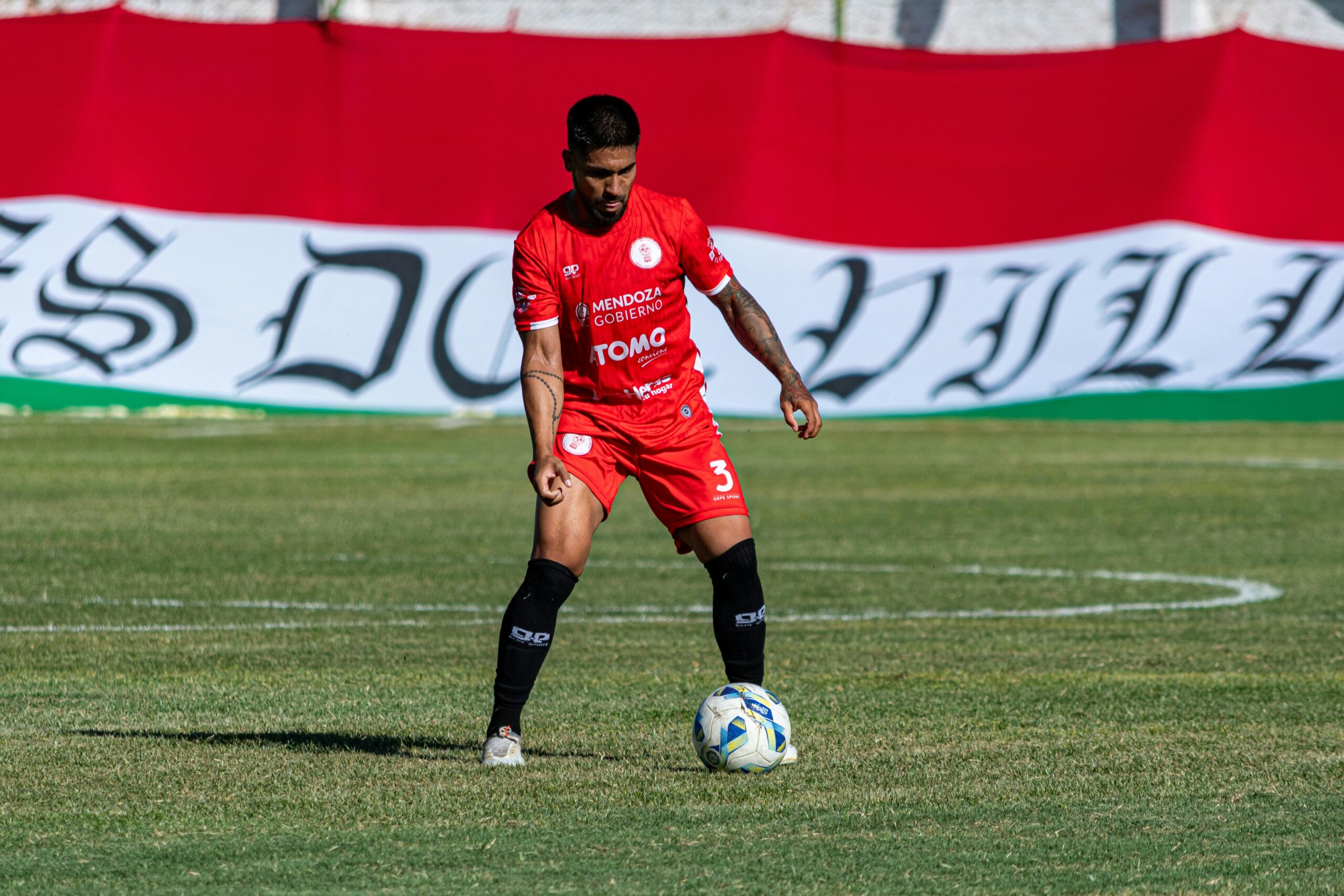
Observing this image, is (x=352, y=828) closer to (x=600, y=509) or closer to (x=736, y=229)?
(x=600, y=509)

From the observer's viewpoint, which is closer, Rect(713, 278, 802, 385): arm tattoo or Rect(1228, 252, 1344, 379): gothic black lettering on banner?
Rect(713, 278, 802, 385): arm tattoo

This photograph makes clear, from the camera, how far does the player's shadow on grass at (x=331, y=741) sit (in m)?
6.70

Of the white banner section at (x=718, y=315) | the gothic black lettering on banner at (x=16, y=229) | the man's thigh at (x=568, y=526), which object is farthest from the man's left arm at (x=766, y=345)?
the gothic black lettering on banner at (x=16, y=229)

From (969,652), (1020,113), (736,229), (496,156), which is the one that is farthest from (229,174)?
(969,652)

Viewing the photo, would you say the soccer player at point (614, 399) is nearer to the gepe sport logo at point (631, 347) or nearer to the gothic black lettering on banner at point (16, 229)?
the gepe sport logo at point (631, 347)

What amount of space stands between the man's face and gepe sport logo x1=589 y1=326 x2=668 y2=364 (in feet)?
1.39

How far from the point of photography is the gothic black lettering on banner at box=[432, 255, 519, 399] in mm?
32125

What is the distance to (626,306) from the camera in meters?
6.54

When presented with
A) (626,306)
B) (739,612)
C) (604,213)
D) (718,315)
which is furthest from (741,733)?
(718,315)

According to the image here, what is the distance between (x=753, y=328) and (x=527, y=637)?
1.32m

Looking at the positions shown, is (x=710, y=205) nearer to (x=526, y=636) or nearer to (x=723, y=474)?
(x=723, y=474)

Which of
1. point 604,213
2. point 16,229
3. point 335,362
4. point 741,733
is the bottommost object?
point 335,362

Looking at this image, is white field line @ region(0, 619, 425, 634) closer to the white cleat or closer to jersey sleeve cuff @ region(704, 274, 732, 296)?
the white cleat

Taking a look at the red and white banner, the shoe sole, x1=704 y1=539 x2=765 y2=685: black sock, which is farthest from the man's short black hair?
the red and white banner
